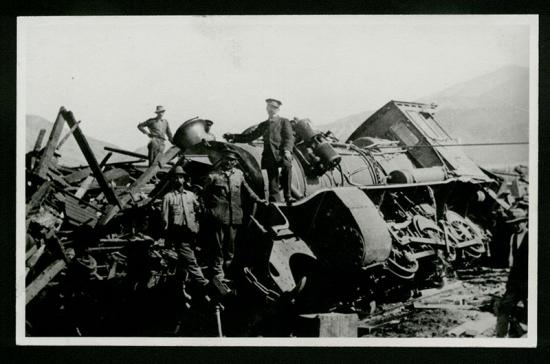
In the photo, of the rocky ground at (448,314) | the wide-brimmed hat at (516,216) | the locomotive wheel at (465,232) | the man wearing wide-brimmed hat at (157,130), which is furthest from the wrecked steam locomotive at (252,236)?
the wide-brimmed hat at (516,216)

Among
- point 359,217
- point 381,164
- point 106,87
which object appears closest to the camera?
point 359,217

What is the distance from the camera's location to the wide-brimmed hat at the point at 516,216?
6046 mm

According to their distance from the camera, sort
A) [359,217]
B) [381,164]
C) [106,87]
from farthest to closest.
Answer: [381,164], [106,87], [359,217]

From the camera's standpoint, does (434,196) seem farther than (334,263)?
Yes

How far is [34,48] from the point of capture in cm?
593

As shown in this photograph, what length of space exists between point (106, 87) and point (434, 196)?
3568 millimetres

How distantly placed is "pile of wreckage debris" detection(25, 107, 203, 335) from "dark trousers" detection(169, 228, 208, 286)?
0.15 m

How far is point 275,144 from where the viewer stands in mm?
5902

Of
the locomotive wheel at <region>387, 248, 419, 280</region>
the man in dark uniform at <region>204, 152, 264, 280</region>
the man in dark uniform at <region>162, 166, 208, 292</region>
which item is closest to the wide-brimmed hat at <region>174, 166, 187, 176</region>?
the man in dark uniform at <region>162, 166, 208, 292</region>

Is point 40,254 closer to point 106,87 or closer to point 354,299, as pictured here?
point 106,87

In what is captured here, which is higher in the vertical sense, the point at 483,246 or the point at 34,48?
the point at 34,48

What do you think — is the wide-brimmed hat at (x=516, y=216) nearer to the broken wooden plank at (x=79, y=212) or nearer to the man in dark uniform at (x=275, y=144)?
the man in dark uniform at (x=275, y=144)
